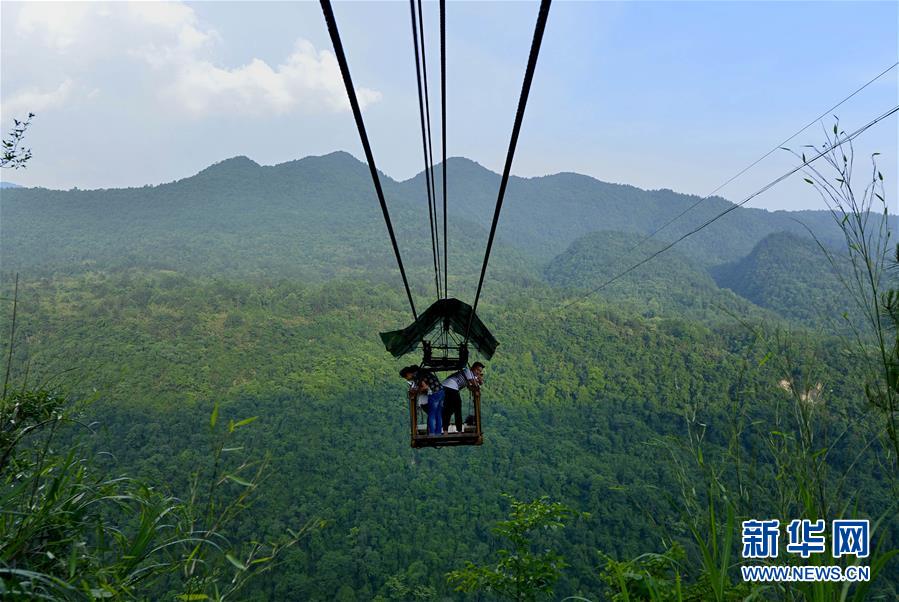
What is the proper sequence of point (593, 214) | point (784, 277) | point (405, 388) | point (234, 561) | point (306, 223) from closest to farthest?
point (234, 561) < point (405, 388) < point (784, 277) < point (306, 223) < point (593, 214)

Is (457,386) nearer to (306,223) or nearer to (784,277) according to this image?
(784,277)

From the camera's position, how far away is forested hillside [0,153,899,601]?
1970 millimetres

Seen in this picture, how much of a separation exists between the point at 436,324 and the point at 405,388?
1878 inches

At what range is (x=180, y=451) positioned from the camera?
3759cm

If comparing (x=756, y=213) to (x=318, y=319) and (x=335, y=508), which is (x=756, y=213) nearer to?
(x=318, y=319)

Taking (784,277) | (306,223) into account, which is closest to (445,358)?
(784,277)

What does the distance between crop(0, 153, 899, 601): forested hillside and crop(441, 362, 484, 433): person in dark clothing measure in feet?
5.70

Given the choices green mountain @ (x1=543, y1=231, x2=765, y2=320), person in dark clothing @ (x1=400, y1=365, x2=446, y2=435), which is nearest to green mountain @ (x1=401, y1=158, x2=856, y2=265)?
green mountain @ (x1=543, y1=231, x2=765, y2=320)

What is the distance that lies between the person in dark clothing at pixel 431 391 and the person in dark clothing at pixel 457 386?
0.17ft

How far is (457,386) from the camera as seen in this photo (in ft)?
18.0

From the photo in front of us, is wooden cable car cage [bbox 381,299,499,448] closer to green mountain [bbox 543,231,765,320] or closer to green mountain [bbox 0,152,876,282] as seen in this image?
green mountain [bbox 543,231,765,320]

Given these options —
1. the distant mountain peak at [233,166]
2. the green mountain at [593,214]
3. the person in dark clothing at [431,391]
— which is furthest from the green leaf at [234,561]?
the distant mountain peak at [233,166]

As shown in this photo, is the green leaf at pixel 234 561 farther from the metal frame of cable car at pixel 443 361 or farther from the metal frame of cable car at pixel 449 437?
the metal frame of cable car at pixel 443 361

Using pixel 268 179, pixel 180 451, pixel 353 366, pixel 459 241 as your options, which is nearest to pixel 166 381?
pixel 180 451
